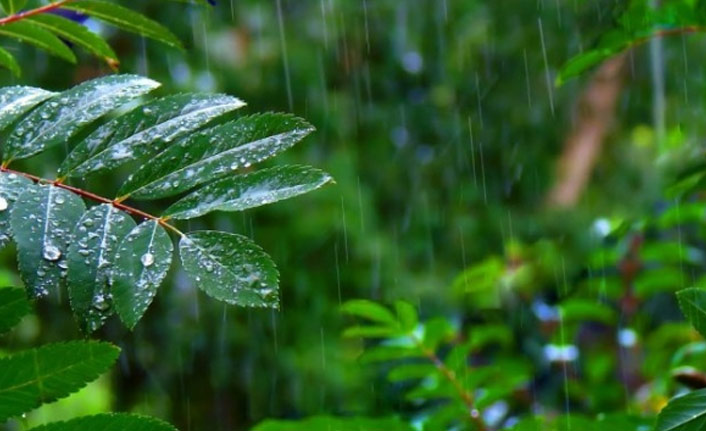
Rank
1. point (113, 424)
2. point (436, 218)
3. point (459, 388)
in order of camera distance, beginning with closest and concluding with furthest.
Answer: point (113, 424) → point (459, 388) → point (436, 218)

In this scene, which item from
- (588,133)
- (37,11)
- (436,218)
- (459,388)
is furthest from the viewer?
(588,133)

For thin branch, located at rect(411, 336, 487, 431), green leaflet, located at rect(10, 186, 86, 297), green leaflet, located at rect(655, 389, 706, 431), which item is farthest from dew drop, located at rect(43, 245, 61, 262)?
thin branch, located at rect(411, 336, 487, 431)

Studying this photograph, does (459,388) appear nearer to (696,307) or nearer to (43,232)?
(696,307)

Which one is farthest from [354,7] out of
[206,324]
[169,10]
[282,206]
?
[206,324]

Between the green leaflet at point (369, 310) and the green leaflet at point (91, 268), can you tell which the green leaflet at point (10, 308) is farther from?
the green leaflet at point (369, 310)

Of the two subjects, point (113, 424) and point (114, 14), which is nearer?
point (113, 424)

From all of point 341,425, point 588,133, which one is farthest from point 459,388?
point 588,133
